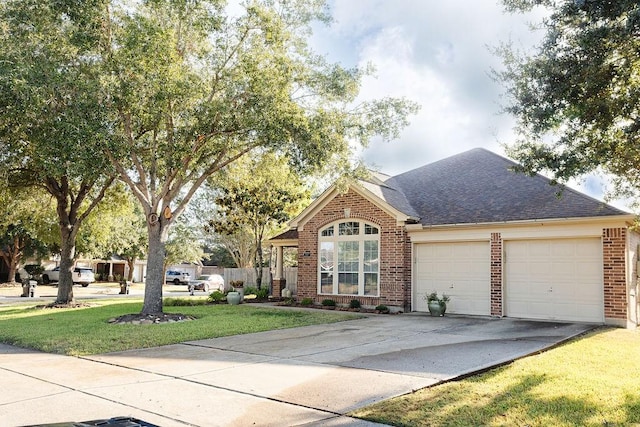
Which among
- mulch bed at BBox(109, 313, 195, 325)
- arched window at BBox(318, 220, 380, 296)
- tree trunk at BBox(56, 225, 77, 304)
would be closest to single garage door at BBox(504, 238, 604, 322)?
arched window at BBox(318, 220, 380, 296)

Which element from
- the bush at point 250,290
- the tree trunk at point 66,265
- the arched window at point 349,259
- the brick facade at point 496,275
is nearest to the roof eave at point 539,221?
the brick facade at point 496,275

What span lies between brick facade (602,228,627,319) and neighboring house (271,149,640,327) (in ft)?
0.08

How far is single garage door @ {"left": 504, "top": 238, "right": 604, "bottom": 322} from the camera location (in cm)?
1409

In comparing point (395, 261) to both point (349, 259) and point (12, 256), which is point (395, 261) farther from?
point (12, 256)

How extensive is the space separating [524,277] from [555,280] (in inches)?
34.4

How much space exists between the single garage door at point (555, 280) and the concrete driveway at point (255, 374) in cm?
203

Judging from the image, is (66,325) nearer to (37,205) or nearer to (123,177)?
(123,177)

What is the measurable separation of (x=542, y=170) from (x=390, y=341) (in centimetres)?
510

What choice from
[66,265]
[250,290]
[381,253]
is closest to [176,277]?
[250,290]

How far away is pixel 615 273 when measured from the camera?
13.6 metres

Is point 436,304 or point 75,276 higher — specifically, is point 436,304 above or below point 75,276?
above

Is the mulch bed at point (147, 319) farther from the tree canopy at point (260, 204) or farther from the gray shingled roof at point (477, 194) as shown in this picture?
the gray shingled roof at point (477, 194)

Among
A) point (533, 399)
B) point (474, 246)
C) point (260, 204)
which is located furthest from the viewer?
point (260, 204)

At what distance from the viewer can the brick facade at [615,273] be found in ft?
44.3
